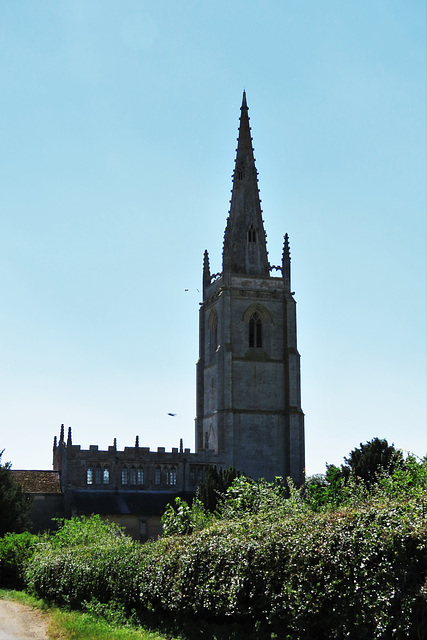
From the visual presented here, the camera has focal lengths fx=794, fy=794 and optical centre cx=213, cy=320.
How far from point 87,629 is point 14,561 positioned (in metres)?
11.4

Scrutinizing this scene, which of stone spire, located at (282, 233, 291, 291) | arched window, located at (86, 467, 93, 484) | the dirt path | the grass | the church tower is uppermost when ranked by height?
stone spire, located at (282, 233, 291, 291)

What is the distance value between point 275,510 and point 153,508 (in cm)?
3595

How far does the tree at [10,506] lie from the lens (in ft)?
118

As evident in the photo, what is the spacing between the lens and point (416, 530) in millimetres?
13828

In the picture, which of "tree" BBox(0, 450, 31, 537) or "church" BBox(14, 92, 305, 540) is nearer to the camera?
"tree" BBox(0, 450, 31, 537)

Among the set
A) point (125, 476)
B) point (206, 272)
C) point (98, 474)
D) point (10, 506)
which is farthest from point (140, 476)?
point (10, 506)

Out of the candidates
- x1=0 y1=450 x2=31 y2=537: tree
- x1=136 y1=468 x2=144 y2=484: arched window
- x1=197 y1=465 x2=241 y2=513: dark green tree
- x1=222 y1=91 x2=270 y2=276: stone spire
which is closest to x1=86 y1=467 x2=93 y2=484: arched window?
x1=136 y1=468 x2=144 y2=484: arched window

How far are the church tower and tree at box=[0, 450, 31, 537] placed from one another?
24.6 meters

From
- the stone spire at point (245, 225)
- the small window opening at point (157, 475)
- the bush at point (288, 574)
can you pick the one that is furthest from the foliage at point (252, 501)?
the stone spire at point (245, 225)

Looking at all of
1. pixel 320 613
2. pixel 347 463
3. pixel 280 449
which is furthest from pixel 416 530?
pixel 280 449

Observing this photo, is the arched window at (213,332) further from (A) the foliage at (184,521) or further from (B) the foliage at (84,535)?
(A) the foliage at (184,521)

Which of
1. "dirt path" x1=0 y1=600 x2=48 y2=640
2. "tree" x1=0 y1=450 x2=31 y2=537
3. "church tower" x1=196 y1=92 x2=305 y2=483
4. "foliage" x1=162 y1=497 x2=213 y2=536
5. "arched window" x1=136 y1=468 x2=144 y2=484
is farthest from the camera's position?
"church tower" x1=196 y1=92 x2=305 y2=483

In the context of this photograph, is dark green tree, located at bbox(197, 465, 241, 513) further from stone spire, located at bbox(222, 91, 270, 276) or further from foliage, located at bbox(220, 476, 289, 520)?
stone spire, located at bbox(222, 91, 270, 276)

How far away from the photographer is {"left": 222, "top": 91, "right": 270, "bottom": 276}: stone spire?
68.2 meters
